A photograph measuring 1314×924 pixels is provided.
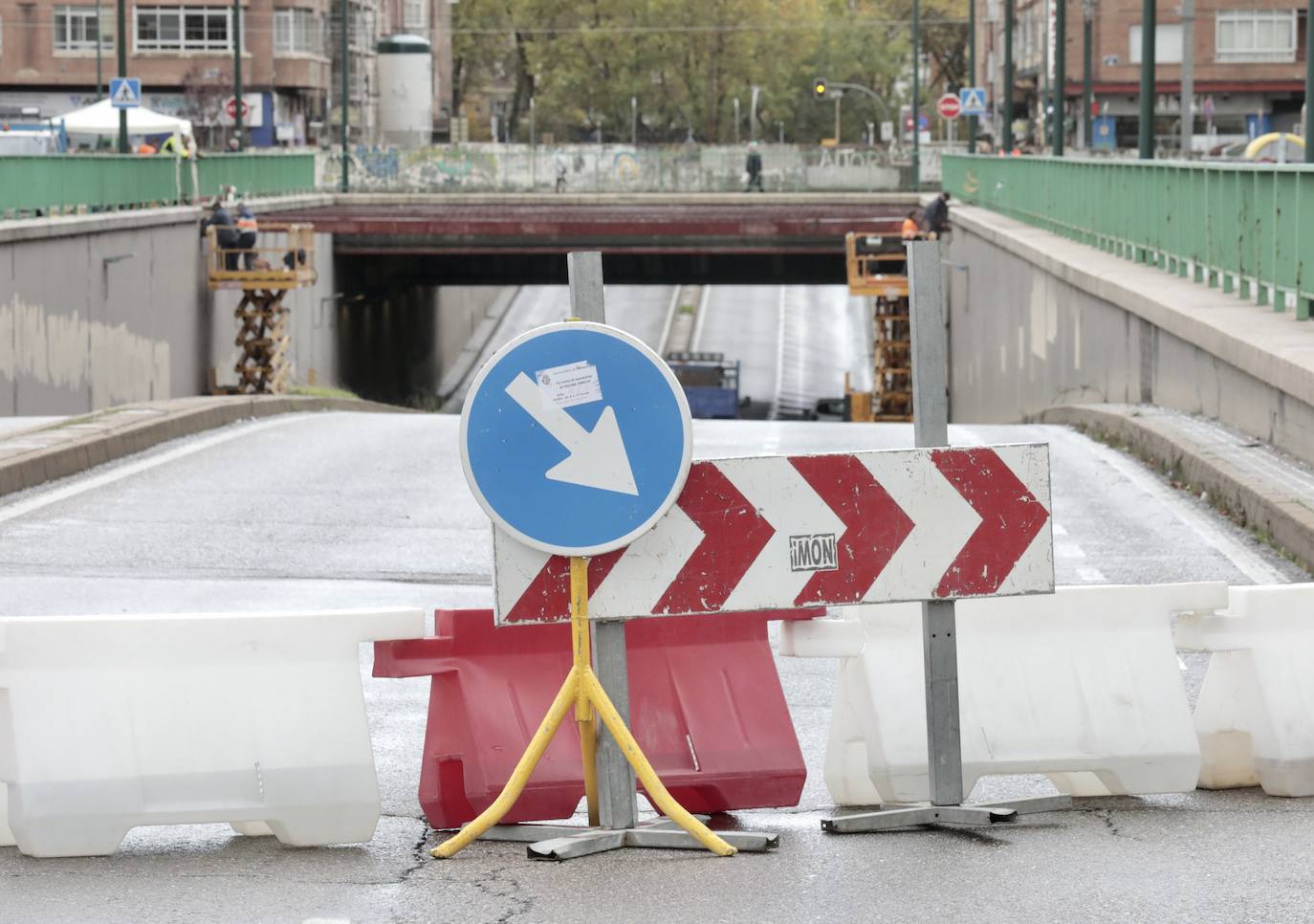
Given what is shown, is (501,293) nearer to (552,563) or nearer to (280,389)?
(280,389)

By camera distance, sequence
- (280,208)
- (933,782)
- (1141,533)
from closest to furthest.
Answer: (933,782), (1141,533), (280,208)

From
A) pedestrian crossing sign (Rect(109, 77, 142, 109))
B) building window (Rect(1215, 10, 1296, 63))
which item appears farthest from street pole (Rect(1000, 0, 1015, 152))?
building window (Rect(1215, 10, 1296, 63))

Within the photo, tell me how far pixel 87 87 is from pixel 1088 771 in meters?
Answer: 90.2

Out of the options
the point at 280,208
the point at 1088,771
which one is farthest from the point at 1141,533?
the point at 280,208

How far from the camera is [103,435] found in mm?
16188

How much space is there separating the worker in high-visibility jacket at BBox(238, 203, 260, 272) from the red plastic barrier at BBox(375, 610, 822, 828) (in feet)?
122

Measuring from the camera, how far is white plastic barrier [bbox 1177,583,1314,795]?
6.46m

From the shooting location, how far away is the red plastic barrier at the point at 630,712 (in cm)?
612

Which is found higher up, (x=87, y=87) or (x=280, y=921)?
(x=87, y=87)

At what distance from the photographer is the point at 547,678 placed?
6.30 metres

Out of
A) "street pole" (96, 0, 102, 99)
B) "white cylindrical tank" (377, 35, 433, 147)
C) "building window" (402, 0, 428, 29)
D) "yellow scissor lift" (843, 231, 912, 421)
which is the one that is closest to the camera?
"yellow scissor lift" (843, 231, 912, 421)

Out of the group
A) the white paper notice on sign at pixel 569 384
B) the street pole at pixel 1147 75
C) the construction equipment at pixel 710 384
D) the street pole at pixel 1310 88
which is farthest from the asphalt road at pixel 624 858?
the construction equipment at pixel 710 384

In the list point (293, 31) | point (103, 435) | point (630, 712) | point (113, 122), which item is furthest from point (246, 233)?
point (293, 31)

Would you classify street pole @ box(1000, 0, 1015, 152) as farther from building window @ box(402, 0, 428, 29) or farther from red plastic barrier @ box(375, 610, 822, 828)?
building window @ box(402, 0, 428, 29)
